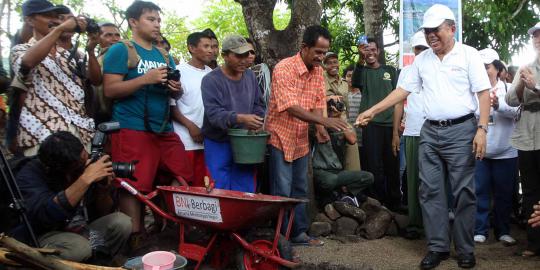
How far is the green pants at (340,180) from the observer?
19.3 ft

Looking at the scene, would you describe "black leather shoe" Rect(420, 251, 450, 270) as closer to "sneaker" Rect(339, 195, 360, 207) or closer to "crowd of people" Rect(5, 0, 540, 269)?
"crowd of people" Rect(5, 0, 540, 269)

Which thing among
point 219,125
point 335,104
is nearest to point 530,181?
point 335,104

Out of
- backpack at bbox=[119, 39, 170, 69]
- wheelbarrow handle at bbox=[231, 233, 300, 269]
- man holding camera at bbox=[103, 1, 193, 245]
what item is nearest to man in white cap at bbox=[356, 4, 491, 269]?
wheelbarrow handle at bbox=[231, 233, 300, 269]

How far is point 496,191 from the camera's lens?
18.2ft

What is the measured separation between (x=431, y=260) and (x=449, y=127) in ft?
3.78

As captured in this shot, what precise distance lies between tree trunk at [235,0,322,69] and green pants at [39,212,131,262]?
284cm

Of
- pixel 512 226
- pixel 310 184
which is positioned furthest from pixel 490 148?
pixel 310 184

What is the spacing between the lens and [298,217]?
17.3 feet

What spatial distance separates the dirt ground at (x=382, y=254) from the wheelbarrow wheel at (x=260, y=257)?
8.5 inches

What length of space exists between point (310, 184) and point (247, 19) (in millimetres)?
2036

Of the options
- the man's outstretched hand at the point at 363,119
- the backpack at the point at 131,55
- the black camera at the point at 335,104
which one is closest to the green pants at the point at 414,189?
the black camera at the point at 335,104

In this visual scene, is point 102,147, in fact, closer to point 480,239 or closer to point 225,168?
point 225,168

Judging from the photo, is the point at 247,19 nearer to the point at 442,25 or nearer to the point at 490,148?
the point at 442,25

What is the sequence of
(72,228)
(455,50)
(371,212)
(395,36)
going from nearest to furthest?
(72,228), (455,50), (371,212), (395,36)
